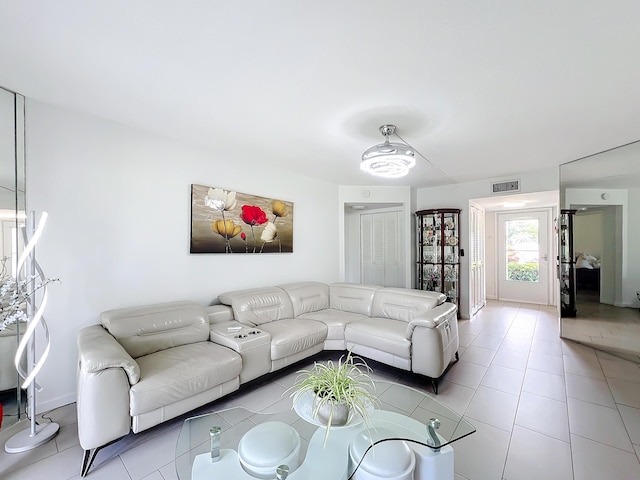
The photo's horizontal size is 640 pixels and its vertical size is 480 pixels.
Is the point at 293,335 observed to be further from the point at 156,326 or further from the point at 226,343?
the point at 156,326

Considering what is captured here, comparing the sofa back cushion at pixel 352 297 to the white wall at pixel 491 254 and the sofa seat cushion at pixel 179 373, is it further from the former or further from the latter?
Answer: the white wall at pixel 491 254

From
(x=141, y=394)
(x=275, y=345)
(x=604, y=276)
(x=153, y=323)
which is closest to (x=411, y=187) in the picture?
(x=604, y=276)

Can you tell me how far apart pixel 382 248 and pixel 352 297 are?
Result: 7.09 feet

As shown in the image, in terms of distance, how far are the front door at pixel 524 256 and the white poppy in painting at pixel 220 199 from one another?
6.13 m

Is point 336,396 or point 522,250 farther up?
point 522,250

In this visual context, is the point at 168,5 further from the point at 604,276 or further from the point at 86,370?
the point at 604,276

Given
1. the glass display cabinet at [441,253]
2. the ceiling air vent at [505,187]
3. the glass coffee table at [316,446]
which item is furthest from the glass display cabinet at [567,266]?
the glass coffee table at [316,446]

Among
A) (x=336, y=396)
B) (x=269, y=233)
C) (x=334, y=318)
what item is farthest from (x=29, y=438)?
(x=269, y=233)

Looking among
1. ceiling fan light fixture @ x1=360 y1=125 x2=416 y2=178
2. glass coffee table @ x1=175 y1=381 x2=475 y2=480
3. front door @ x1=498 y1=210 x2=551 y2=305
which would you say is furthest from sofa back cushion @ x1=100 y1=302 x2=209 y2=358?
front door @ x1=498 y1=210 x2=551 y2=305

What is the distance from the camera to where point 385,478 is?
120 cm

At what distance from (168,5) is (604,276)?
5.22 meters

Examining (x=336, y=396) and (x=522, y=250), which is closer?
(x=336, y=396)

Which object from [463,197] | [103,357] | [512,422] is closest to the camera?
[103,357]

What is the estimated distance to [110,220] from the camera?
8.18ft
